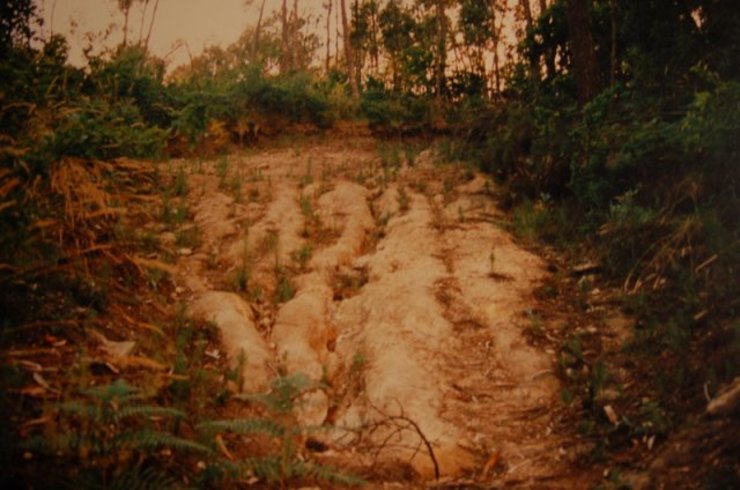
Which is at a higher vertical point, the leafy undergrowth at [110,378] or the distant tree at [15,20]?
the distant tree at [15,20]

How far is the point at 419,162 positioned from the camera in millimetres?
9977

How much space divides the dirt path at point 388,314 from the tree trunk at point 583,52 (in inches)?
87.3

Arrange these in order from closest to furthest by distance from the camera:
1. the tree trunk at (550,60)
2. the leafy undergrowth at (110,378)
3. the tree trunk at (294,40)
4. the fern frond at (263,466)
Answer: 1. the leafy undergrowth at (110,378)
2. the fern frond at (263,466)
3. the tree trunk at (550,60)
4. the tree trunk at (294,40)

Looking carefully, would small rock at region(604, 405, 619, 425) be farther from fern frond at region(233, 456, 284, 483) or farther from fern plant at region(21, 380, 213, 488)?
fern plant at region(21, 380, 213, 488)

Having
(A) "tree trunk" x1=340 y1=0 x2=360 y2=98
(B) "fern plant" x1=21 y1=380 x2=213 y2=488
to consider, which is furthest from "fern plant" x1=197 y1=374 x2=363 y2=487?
(A) "tree trunk" x1=340 y1=0 x2=360 y2=98

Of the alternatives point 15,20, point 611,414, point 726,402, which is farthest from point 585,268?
point 15,20

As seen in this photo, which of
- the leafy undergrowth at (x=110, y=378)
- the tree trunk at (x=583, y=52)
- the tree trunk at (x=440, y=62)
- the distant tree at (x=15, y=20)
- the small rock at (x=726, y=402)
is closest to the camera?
the leafy undergrowth at (x=110, y=378)

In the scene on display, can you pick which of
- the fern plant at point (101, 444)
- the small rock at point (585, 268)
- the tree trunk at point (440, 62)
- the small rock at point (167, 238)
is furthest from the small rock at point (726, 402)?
the tree trunk at point (440, 62)

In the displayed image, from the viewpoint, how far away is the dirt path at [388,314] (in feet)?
11.5

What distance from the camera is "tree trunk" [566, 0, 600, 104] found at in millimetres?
8109

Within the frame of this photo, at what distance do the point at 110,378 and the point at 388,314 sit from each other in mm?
2551

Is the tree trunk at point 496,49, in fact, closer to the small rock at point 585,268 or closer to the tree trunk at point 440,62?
the tree trunk at point 440,62

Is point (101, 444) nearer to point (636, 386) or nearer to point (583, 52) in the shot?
point (636, 386)

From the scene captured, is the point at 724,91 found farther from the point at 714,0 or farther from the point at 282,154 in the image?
the point at 282,154
